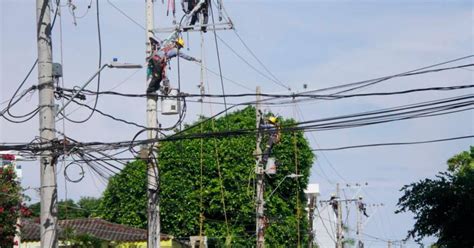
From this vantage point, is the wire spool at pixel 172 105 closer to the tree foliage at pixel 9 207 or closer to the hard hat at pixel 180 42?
the hard hat at pixel 180 42

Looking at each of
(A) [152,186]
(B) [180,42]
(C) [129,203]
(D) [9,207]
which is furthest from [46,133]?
(C) [129,203]

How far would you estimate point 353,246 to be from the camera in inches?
2788

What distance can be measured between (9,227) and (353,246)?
50219mm

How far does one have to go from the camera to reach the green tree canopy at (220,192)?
1731 inches

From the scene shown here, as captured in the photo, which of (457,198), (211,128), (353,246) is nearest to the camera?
(457,198)

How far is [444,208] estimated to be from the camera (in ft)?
76.9

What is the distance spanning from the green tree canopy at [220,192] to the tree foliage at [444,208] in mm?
19087

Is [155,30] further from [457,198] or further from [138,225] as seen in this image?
[138,225]

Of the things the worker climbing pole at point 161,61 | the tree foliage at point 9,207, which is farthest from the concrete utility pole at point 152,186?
the tree foliage at point 9,207

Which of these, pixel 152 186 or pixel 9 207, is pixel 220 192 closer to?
pixel 9 207

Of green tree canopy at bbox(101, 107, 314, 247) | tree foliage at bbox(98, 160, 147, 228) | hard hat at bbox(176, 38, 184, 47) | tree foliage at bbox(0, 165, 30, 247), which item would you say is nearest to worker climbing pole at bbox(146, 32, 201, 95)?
hard hat at bbox(176, 38, 184, 47)

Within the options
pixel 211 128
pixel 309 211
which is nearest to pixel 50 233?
pixel 211 128

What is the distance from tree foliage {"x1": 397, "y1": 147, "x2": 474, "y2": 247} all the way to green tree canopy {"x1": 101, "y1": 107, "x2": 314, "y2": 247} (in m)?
19.1

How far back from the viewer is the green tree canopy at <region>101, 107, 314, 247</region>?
43969mm
